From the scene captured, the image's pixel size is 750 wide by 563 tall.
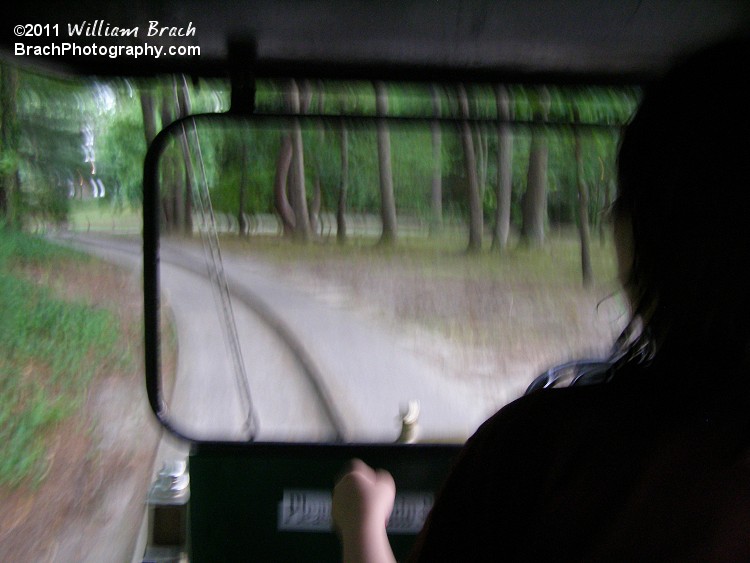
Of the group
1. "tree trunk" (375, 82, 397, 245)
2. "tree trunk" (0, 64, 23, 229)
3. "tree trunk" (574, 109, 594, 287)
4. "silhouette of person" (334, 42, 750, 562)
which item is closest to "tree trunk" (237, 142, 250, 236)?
"tree trunk" (375, 82, 397, 245)

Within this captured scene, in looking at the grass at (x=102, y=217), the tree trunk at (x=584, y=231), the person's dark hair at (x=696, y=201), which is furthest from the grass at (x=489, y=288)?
the person's dark hair at (x=696, y=201)

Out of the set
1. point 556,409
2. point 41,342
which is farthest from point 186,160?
point 41,342

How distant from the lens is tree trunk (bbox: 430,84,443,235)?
157 centimetres

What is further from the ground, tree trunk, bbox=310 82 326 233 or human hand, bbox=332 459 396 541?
tree trunk, bbox=310 82 326 233

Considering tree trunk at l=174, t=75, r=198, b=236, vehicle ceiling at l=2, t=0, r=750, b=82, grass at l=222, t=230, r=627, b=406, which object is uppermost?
vehicle ceiling at l=2, t=0, r=750, b=82

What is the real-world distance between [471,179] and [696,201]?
1.22m

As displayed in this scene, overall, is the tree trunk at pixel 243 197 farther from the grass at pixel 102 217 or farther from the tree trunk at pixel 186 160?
the grass at pixel 102 217

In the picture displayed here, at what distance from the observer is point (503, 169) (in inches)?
73.5

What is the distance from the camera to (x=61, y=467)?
3.41m

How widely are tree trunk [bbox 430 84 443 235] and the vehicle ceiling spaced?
7cm

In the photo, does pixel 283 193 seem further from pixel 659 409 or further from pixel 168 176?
pixel 659 409

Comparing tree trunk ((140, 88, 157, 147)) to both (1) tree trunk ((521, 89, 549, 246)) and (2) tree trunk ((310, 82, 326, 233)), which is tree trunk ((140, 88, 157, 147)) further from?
(1) tree trunk ((521, 89, 549, 246))

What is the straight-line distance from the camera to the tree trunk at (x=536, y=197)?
180 centimetres

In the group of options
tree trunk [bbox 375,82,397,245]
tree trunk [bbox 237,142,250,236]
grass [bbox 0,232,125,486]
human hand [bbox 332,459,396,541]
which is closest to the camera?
human hand [bbox 332,459,396,541]
